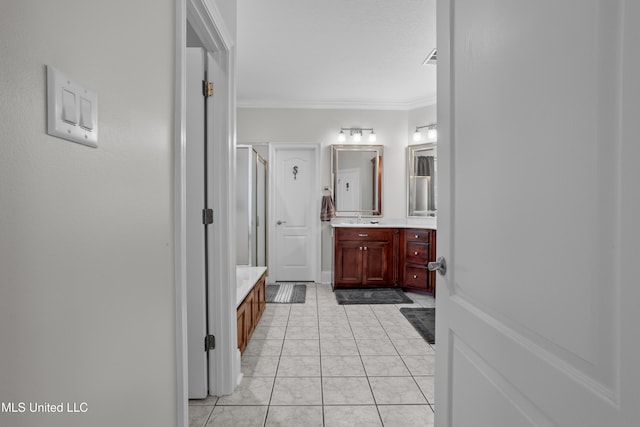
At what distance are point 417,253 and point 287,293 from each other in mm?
1725

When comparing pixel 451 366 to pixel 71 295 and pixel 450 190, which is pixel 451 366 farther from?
pixel 71 295

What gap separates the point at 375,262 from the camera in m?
4.18

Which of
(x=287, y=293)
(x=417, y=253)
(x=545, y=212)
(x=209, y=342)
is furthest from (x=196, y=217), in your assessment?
(x=417, y=253)

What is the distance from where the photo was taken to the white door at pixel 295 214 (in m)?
4.66

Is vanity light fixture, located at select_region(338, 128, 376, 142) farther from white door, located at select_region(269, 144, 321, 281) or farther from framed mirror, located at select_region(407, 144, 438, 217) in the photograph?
framed mirror, located at select_region(407, 144, 438, 217)

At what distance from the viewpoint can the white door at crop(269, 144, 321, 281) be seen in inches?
183

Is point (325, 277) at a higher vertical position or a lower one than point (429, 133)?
lower

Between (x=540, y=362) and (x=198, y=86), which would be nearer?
(x=540, y=362)

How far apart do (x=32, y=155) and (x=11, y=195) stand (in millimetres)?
77

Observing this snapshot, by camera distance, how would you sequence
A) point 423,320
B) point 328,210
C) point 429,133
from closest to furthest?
point 423,320 → point 429,133 → point 328,210

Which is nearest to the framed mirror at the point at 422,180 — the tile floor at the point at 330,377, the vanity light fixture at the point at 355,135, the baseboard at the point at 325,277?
the vanity light fixture at the point at 355,135

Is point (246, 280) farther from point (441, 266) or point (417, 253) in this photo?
point (417, 253)

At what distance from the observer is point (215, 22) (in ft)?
5.11

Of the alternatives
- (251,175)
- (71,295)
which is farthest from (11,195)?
(251,175)
